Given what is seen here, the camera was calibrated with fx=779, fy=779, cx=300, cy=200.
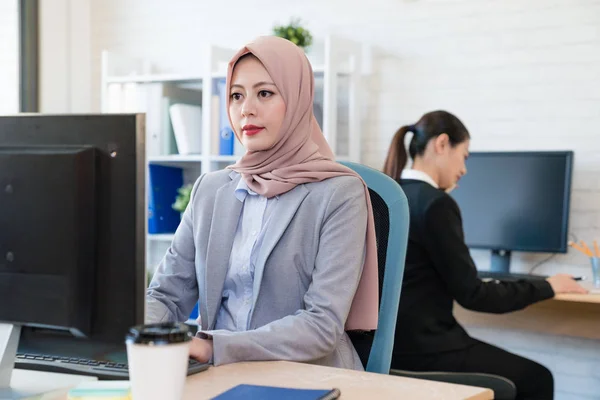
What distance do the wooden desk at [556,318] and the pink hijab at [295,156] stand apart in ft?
5.43

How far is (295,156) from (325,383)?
644 millimetres

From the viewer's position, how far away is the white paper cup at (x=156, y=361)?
0.81 meters

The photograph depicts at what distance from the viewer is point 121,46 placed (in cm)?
420

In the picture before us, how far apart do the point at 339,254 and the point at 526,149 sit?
2029 mm

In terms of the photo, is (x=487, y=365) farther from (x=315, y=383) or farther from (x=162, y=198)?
(x=162, y=198)

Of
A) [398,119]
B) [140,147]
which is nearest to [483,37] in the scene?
[398,119]

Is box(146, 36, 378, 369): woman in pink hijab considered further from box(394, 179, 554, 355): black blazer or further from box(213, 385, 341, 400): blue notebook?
box(394, 179, 554, 355): black blazer

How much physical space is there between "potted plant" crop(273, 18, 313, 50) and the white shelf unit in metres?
0.11

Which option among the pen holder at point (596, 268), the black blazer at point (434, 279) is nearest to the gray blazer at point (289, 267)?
the black blazer at point (434, 279)

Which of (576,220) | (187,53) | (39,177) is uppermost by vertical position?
(187,53)

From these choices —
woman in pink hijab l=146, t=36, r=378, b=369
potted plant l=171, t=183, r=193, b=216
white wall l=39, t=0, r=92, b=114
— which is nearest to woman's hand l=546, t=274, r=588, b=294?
woman in pink hijab l=146, t=36, r=378, b=369

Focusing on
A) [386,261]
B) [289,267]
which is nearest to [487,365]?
[386,261]

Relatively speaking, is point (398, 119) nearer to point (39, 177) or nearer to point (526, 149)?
point (526, 149)

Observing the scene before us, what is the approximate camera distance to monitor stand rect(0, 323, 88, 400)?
106cm
